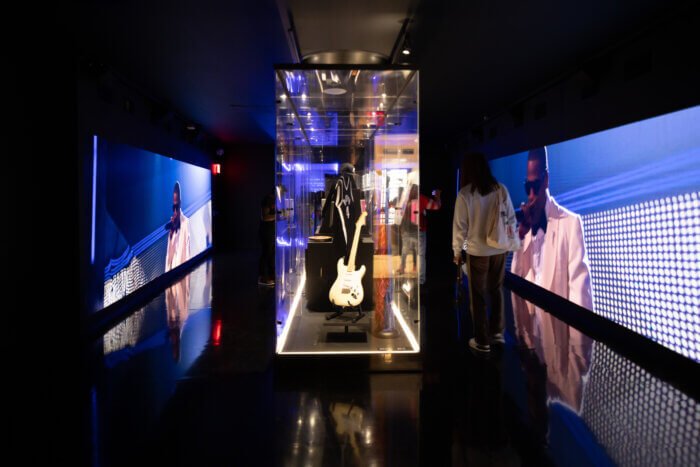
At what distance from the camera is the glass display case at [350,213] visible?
→ 3.34m

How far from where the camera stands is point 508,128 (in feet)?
23.0

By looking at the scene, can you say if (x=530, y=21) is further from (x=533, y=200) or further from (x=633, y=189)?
(x=533, y=200)

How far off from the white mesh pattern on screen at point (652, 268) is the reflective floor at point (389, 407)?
376 mm

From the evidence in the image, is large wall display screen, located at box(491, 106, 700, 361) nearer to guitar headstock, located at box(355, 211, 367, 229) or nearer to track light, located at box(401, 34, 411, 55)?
track light, located at box(401, 34, 411, 55)

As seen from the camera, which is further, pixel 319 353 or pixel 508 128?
pixel 508 128

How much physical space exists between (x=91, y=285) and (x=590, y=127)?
5.53m

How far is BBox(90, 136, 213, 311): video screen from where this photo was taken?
14.8 ft

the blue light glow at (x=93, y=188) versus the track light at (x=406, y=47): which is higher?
the track light at (x=406, y=47)

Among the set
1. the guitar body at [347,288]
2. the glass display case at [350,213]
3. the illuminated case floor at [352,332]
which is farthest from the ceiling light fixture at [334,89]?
the illuminated case floor at [352,332]

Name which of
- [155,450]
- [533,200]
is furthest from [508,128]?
[155,450]

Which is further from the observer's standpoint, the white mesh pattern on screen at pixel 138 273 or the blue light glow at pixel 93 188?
the white mesh pattern on screen at pixel 138 273

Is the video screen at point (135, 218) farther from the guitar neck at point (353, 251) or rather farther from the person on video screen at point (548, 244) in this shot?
the person on video screen at point (548, 244)

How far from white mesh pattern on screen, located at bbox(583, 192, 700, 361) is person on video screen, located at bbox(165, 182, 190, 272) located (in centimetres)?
612

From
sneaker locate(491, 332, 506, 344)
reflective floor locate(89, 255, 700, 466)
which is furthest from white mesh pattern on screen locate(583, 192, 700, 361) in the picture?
sneaker locate(491, 332, 506, 344)
